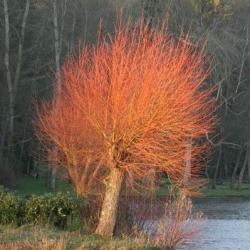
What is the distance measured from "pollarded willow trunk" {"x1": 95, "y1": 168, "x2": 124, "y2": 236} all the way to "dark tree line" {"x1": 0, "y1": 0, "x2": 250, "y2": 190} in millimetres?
24845

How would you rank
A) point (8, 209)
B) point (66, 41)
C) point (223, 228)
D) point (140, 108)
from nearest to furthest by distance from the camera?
point (140, 108) → point (8, 209) → point (223, 228) → point (66, 41)

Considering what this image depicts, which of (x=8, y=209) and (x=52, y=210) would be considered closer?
(x=8, y=209)

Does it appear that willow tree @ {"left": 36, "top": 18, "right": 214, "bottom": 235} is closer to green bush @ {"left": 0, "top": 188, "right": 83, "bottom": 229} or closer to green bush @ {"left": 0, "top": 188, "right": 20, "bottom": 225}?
green bush @ {"left": 0, "top": 188, "right": 83, "bottom": 229}

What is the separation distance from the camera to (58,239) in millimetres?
15914

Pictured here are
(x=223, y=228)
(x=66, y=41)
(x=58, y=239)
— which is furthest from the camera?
(x=66, y=41)

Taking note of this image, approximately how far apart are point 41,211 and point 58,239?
3.85 meters

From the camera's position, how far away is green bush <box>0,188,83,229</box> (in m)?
19.5

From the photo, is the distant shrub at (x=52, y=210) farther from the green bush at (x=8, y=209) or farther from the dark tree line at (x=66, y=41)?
the dark tree line at (x=66, y=41)

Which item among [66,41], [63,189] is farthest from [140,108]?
[66,41]

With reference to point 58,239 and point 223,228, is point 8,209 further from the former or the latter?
point 223,228

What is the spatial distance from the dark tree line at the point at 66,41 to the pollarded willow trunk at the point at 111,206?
24.8 metres

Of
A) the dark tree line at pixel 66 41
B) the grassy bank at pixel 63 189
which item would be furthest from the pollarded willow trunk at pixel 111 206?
the dark tree line at pixel 66 41

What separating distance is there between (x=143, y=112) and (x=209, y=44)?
3324 cm

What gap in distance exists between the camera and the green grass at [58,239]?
15.2 meters
